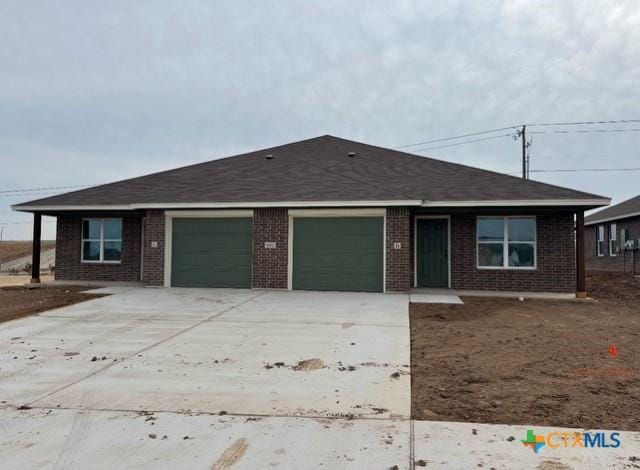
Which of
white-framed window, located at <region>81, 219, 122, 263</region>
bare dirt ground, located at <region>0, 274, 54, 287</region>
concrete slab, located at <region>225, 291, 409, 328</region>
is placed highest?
white-framed window, located at <region>81, 219, 122, 263</region>

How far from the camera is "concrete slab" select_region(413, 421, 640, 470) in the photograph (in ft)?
11.5

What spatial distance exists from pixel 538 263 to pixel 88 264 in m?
15.2

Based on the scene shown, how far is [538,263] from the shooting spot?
547 inches

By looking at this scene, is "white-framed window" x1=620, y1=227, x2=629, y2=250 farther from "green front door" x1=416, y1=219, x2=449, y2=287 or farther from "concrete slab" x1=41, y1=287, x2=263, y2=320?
"concrete slab" x1=41, y1=287, x2=263, y2=320

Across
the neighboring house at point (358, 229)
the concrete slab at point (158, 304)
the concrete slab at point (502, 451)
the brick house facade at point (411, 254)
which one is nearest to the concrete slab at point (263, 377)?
the concrete slab at point (502, 451)

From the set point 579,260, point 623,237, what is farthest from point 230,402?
point 623,237

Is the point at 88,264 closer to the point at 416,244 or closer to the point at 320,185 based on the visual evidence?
the point at 320,185

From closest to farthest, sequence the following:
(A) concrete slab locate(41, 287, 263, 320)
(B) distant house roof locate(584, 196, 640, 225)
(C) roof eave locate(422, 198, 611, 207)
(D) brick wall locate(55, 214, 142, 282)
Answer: (A) concrete slab locate(41, 287, 263, 320), (C) roof eave locate(422, 198, 611, 207), (D) brick wall locate(55, 214, 142, 282), (B) distant house roof locate(584, 196, 640, 225)

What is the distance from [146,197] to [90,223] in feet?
10.5

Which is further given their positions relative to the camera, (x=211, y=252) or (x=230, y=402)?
(x=211, y=252)

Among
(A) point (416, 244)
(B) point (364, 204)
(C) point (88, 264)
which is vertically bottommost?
(C) point (88, 264)

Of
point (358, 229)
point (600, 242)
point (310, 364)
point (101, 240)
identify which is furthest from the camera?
point (600, 242)

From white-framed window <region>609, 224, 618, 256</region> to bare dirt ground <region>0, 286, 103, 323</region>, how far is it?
2614 cm

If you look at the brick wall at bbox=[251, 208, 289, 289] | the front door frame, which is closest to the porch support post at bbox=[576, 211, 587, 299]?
the front door frame
